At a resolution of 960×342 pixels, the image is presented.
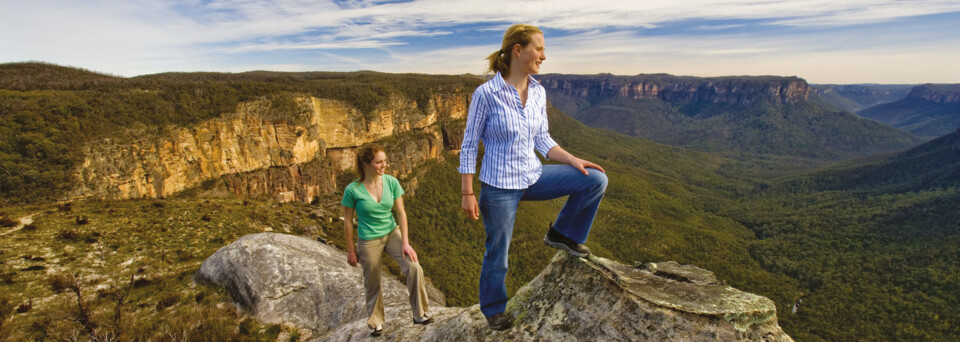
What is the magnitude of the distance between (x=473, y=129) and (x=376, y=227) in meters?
2.56

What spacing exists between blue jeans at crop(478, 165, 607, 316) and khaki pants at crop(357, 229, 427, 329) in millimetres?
1618

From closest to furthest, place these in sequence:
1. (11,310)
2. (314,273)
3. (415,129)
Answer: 1. (11,310)
2. (314,273)
3. (415,129)

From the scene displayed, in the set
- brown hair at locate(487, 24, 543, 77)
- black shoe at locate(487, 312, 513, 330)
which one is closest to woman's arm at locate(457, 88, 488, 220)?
brown hair at locate(487, 24, 543, 77)

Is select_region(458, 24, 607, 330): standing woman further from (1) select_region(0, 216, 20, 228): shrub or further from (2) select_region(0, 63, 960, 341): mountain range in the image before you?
(1) select_region(0, 216, 20, 228): shrub

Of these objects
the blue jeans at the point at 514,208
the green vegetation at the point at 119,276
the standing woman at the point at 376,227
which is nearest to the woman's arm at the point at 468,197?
the blue jeans at the point at 514,208

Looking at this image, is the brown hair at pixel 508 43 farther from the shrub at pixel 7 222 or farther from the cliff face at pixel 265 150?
the cliff face at pixel 265 150

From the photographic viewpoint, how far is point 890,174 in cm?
8294

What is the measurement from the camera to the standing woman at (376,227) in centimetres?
529

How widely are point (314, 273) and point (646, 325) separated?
9584mm

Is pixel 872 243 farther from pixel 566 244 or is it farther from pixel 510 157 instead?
pixel 510 157

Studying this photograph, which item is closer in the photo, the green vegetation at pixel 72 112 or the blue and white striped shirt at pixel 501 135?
the blue and white striped shirt at pixel 501 135

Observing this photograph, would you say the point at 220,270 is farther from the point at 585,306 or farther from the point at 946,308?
the point at 946,308

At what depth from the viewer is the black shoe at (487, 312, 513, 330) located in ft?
14.9

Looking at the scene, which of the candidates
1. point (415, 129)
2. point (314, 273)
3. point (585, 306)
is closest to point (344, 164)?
point (415, 129)
